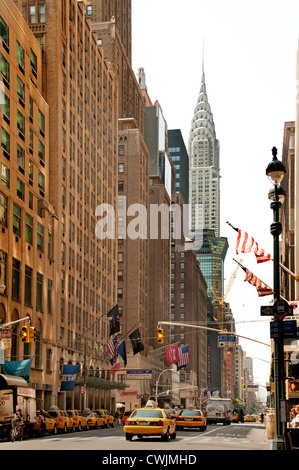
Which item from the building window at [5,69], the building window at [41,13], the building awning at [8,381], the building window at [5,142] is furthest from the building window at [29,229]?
the building window at [41,13]

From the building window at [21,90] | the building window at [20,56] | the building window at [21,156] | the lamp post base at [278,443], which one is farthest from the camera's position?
the building window at [20,56]

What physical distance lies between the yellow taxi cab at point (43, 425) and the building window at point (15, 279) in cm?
1521

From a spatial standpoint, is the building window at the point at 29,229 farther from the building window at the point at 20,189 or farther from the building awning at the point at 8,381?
the building awning at the point at 8,381

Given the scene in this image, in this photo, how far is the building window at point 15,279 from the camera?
57.0 m

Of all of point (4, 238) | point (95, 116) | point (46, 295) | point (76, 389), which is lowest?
point (76, 389)

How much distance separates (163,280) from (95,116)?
65.6m

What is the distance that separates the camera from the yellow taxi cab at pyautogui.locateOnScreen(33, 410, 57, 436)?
4006 cm

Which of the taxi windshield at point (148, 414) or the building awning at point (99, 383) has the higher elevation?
the taxi windshield at point (148, 414)

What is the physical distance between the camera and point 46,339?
2589 inches

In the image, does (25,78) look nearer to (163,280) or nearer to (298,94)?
(298,94)

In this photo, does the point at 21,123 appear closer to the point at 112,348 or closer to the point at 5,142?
the point at 5,142

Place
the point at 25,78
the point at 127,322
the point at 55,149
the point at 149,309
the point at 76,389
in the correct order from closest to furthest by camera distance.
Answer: the point at 25,78 < the point at 55,149 < the point at 76,389 < the point at 127,322 < the point at 149,309

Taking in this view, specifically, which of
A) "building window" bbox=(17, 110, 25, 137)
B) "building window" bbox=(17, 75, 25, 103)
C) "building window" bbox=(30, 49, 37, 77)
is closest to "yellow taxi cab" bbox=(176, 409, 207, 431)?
"building window" bbox=(17, 110, 25, 137)

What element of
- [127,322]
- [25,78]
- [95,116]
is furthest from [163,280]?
[25,78]
